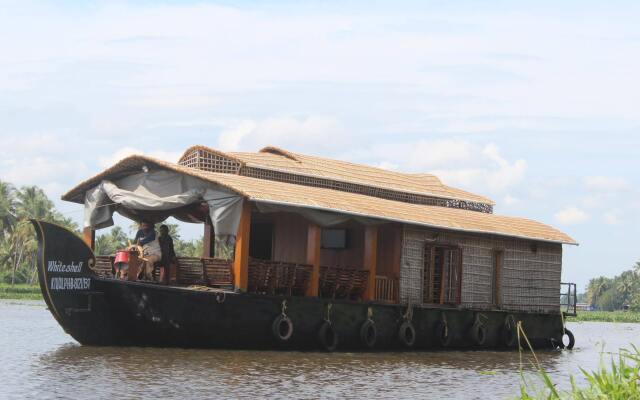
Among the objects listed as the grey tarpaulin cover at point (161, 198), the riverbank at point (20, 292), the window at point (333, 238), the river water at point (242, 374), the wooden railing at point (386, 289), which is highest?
the grey tarpaulin cover at point (161, 198)

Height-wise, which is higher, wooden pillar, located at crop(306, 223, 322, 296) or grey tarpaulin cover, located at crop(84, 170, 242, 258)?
grey tarpaulin cover, located at crop(84, 170, 242, 258)

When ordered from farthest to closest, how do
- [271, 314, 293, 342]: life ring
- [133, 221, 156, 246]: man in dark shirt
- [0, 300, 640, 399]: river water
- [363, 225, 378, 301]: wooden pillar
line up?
1. [363, 225, 378, 301]: wooden pillar
2. [133, 221, 156, 246]: man in dark shirt
3. [271, 314, 293, 342]: life ring
4. [0, 300, 640, 399]: river water

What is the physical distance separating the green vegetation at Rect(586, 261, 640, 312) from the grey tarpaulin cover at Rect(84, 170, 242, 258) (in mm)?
78625

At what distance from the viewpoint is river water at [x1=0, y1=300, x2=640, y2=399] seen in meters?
10.5

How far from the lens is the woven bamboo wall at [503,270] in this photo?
17.3 meters

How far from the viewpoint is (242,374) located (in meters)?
12.0

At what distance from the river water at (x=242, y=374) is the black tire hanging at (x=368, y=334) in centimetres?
30

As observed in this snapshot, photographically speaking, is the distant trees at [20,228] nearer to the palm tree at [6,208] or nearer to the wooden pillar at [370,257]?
the palm tree at [6,208]

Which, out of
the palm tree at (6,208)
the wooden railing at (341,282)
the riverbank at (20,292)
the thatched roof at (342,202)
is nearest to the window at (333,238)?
the thatched roof at (342,202)

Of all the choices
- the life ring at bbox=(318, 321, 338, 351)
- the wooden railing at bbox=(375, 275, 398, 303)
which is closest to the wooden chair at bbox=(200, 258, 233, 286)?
the life ring at bbox=(318, 321, 338, 351)

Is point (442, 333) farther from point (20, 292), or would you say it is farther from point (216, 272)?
point (20, 292)

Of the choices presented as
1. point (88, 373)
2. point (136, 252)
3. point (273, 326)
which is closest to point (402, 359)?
point (273, 326)

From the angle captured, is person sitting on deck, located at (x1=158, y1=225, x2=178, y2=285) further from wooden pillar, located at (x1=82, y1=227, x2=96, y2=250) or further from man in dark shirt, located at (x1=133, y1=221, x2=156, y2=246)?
wooden pillar, located at (x1=82, y1=227, x2=96, y2=250)

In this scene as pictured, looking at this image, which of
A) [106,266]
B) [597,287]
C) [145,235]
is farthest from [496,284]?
[597,287]
